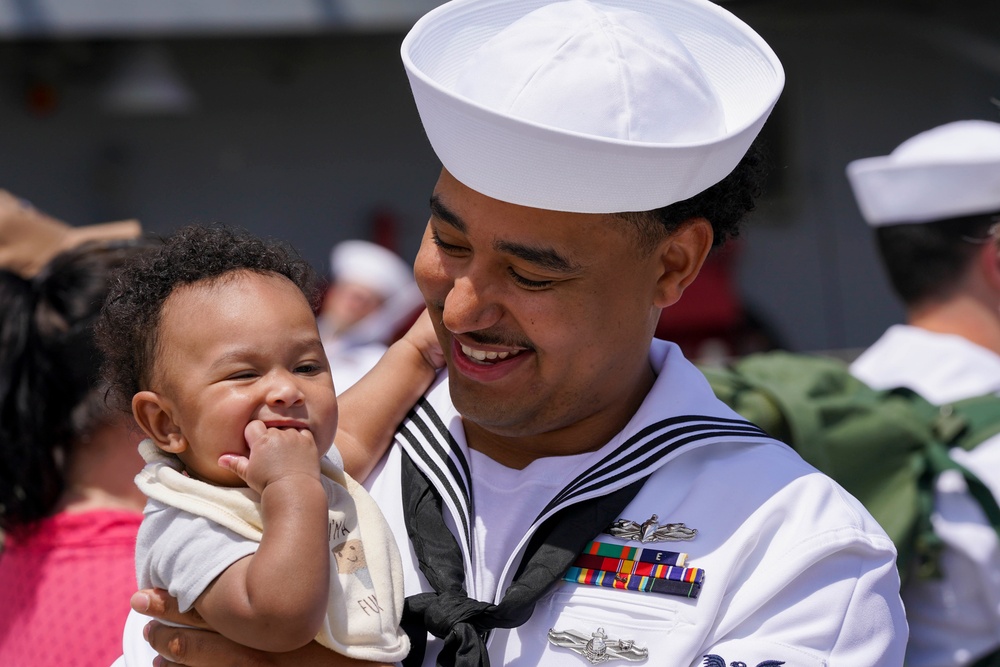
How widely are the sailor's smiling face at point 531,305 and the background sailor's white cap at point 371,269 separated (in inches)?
241

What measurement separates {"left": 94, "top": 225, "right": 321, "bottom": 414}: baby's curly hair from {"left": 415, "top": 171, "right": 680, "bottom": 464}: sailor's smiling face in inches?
10.6

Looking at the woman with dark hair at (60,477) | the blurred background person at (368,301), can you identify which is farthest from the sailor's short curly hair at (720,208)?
the blurred background person at (368,301)

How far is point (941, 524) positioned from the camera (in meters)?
2.83

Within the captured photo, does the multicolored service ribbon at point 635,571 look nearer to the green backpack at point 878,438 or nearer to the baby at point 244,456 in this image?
the baby at point 244,456

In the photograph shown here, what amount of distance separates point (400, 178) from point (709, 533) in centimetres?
800

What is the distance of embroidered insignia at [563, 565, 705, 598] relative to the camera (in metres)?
1.74

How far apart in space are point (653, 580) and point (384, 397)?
2.07ft

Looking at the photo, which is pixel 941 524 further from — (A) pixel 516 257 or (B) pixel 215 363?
(B) pixel 215 363

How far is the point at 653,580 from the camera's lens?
69.4 inches

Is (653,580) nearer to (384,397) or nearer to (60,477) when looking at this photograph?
(384,397)

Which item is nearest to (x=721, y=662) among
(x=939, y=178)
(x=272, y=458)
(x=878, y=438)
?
(x=272, y=458)

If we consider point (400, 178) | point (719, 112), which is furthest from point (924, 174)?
point (400, 178)

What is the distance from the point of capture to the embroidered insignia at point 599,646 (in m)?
1.72

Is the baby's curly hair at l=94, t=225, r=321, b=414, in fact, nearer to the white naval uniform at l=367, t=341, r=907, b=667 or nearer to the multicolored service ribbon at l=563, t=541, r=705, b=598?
the white naval uniform at l=367, t=341, r=907, b=667
